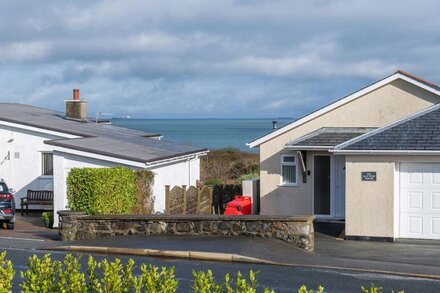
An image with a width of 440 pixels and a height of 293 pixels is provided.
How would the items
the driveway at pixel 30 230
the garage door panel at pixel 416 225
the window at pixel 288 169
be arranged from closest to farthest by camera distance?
the garage door panel at pixel 416 225, the driveway at pixel 30 230, the window at pixel 288 169

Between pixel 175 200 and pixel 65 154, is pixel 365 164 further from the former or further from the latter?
pixel 65 154

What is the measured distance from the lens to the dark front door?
25953mm

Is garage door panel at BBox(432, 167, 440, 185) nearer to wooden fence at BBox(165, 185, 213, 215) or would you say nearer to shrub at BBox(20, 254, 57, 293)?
wooden fence at BBox(165, 185, 213, 215)

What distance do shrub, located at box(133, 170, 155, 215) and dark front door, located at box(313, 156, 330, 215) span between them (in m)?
5.48

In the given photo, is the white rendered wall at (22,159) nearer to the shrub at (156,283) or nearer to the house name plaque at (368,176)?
the house name plaque at (368,176)

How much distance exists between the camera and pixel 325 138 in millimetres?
25375

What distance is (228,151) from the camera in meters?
54.3

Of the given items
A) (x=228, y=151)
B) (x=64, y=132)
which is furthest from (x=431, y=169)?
(x=228, y=151)

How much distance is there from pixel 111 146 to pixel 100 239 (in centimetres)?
826

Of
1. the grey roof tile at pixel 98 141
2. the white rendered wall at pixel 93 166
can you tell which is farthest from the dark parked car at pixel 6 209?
the grey roof tile at pixel 98 141

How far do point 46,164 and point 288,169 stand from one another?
989cm

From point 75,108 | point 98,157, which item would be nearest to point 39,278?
point 98,157

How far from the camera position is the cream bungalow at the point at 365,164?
843 inches

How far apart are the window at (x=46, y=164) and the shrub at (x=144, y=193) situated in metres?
6.45
